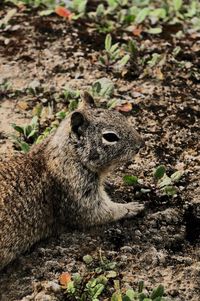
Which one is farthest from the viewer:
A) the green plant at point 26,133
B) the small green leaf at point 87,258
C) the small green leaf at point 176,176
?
the green plant at point 26,133

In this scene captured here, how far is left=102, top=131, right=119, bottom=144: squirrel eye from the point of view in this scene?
239 inches

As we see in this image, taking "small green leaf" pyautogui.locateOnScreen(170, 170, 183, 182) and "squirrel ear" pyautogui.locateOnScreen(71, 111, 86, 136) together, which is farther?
"small green leaf" pyautogui.locateOnScreen(170, 170, 183, 182)

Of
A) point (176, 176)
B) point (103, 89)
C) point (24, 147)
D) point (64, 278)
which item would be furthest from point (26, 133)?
point (64, 278)

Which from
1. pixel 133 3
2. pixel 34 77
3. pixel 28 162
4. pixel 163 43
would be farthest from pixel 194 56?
pixel 28 162

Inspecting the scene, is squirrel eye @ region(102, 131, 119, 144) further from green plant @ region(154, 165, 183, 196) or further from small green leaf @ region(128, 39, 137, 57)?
small green leaf @ region(128, 39, 137, 57)

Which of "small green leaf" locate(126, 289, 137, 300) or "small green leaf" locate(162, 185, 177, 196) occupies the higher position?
"small green leaf" locate(162, 185, 177, 196)

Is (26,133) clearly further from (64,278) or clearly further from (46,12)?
(46,12)

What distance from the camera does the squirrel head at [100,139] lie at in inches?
238

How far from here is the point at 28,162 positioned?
241 inches

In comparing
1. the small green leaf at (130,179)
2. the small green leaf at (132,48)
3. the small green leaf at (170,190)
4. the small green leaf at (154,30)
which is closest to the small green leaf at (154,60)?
the small green leaf at (132,48)

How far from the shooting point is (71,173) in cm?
613

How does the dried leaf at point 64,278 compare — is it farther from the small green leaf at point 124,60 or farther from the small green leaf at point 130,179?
the small green leaf at point 124,60

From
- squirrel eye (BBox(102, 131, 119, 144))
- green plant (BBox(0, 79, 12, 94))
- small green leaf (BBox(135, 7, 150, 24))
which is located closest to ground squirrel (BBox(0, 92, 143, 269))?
squirrel eye (BBox(102, 131, 119, 144))

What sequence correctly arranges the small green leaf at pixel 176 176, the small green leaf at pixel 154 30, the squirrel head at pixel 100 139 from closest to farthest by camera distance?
1. the squirrel head at pixel 100 139
2. the small green leaf at pixel 176 176
3. the small green leaf at pixel 154 30
